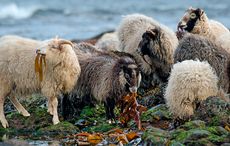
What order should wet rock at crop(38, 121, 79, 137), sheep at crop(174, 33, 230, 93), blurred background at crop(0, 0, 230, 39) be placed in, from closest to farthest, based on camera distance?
wet rock at crop(38, 121, 79, 137)
sheep at crop(174, 33, 230, 93)
blurred background at crop(0, 0, 230, 39)

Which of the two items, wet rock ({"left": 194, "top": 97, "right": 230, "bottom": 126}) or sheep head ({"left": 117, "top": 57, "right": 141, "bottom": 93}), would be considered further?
sheep head ({"left": 117, "top": 57, "right": 141, "bottom": 93})

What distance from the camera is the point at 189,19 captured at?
15.0m

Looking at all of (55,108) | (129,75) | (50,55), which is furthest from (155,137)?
(50,55)

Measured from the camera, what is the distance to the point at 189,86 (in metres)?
11.5

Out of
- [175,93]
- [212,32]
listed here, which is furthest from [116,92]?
[212,32]

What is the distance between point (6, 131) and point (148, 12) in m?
36.5

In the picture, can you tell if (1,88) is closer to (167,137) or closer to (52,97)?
(52,97)

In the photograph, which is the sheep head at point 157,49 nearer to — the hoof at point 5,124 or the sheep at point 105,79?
the sheep at point 105,79

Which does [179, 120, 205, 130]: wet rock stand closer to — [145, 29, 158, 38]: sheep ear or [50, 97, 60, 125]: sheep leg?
[50, 97, 60, 125]: sheep leg

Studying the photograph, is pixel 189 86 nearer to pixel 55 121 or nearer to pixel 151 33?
pixel 55 121

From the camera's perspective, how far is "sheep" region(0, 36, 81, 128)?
504 inches

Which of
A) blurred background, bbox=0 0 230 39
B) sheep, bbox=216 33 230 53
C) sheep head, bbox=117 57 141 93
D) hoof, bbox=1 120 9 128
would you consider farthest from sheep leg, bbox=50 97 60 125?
blurred background, bbox=0 0 230 39

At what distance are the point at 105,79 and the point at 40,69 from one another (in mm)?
1146

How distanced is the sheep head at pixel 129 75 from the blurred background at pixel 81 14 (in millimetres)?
20041
